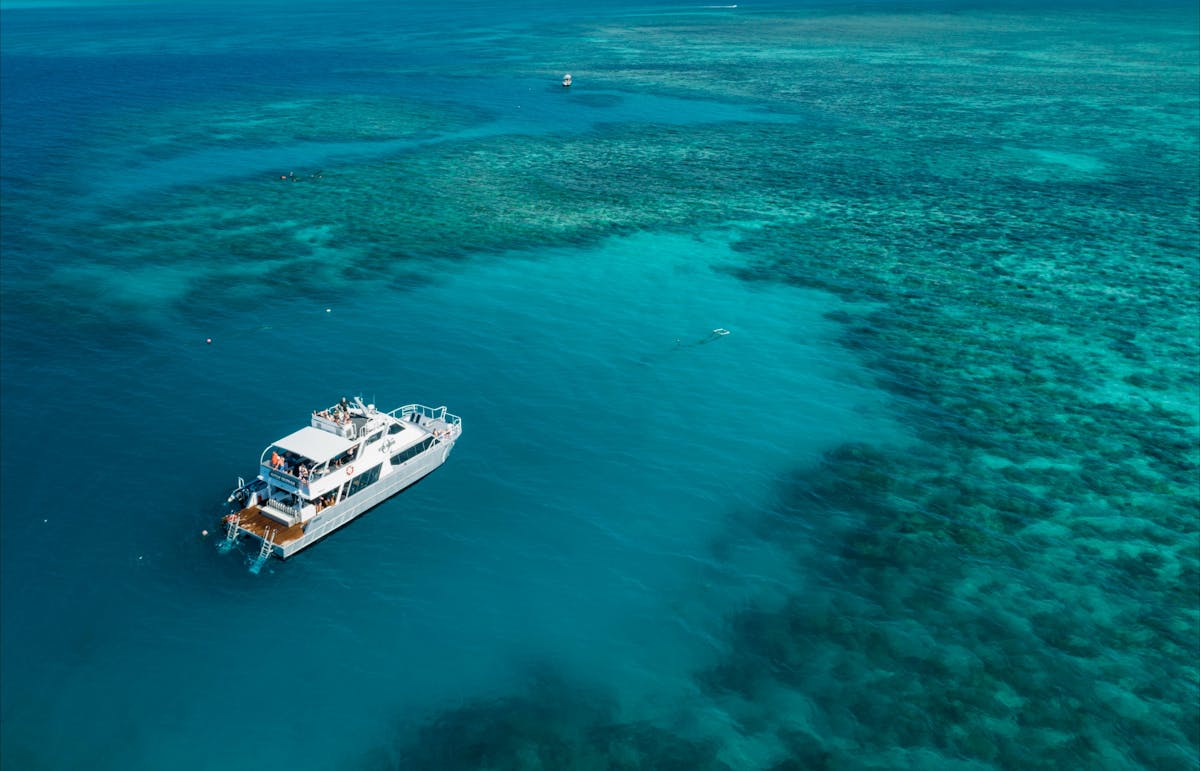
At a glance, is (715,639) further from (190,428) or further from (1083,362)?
(1083,362)

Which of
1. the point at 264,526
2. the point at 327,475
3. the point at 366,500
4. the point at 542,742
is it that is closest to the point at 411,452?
the point at 366,500

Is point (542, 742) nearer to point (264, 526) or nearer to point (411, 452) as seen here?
point (264, 526)

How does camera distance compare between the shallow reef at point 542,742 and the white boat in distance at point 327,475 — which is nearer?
the shallow reef at point 542,742

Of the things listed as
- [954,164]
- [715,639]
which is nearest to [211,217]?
[715,639]

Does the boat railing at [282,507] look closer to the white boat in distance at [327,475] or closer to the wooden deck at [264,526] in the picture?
the white boat in distance at [327,475]

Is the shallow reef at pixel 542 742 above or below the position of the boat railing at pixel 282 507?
below

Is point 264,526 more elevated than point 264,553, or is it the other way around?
point 264,526

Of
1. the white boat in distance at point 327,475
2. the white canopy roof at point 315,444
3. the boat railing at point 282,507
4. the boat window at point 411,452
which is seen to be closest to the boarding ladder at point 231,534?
the white boat in distance at point 327,475
